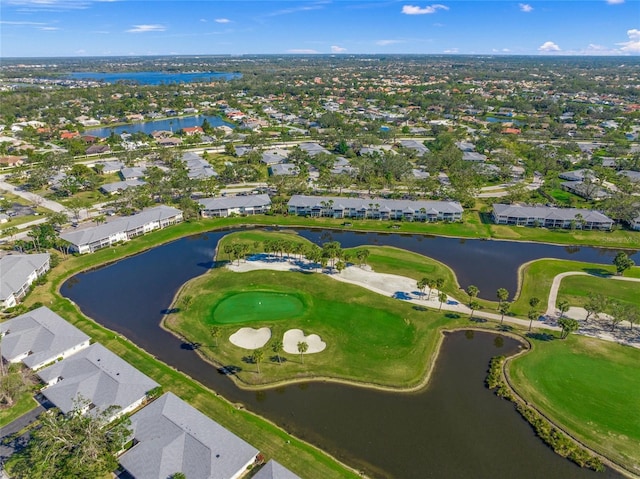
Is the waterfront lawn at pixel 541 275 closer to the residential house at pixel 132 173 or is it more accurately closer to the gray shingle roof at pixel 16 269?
the gray shingle roof at pixel 16 269

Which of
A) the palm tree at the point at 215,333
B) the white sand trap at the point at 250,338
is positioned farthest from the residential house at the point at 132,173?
the white sand trap at the point at 250,338

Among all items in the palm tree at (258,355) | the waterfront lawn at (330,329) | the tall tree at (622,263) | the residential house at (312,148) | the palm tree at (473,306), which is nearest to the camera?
the palm tree at (258,355)

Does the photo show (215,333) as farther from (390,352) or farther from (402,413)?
(402,413)

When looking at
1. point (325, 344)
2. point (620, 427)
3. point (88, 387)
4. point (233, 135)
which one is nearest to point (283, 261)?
point (325, 344)

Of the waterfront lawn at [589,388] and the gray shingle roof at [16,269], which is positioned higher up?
the gray shingle roof at [16,269]

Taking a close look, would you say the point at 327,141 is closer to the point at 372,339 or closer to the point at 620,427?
the point at 372,339

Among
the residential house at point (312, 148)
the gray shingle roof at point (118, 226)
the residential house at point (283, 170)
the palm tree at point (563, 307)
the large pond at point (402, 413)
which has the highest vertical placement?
the residential house at point (312, 148)
